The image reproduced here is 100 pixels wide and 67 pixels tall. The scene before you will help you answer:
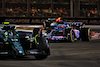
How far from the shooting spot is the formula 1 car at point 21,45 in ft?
37.6

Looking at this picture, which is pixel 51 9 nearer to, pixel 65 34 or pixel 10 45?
pixel 65 34

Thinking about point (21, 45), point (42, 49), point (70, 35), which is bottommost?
point (70, 35)

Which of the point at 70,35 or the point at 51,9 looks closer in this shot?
the point at 70,35

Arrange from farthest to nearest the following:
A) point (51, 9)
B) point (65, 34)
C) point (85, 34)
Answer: point (51, 9), point (85, 34), point (65, 34)

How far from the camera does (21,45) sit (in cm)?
1160

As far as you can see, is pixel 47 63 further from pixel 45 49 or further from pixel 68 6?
pixel 68 6

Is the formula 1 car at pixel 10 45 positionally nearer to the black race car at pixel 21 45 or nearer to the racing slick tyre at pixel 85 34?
the black race car at pixel 21 45

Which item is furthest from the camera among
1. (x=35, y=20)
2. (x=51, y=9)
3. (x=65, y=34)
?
(x=51, y=9)

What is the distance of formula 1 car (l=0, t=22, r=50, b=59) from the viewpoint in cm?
1147

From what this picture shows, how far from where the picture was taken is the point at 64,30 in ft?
61.1

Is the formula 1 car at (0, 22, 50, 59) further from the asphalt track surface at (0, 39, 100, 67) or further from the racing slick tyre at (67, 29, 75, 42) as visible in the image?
the racing slick tyre at (67, 29, 75, 42)

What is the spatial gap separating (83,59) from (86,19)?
24249mm

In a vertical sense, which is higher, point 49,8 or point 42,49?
point 42,49

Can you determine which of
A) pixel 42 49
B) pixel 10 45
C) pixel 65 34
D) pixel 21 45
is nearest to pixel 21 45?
pixel 21 45
